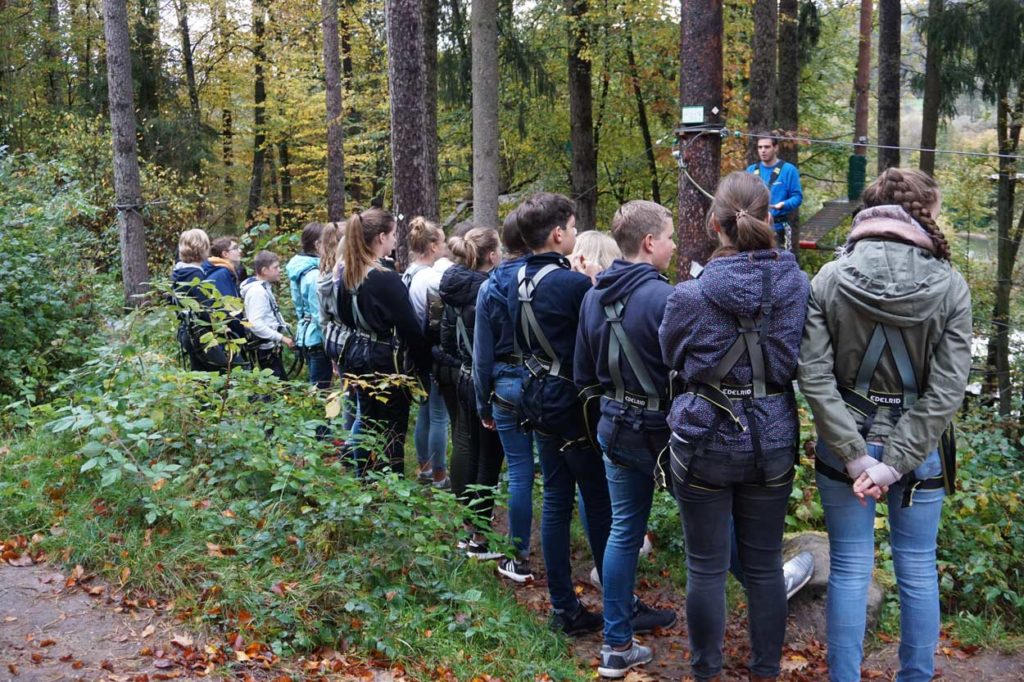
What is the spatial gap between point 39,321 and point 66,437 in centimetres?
351

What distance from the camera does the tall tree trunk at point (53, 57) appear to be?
23391mm

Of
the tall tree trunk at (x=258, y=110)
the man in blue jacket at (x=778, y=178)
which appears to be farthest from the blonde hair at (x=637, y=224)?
the tall tree trunk at (x=258, y=110)

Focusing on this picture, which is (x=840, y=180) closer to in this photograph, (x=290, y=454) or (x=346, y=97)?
(x=346, y=97)

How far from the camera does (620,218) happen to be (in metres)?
4.11

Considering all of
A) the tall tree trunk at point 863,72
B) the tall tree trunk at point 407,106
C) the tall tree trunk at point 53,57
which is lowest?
the tall tree trunk at point 407,106

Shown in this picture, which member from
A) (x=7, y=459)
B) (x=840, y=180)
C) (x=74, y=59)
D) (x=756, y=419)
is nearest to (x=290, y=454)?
(x=7, y=459)

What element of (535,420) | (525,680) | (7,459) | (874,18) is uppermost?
(874,18)

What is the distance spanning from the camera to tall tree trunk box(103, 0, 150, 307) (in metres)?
11.8

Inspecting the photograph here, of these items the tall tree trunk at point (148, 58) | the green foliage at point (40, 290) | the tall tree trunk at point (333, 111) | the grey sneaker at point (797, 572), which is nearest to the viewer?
the grey sneaker at point (797, 572)

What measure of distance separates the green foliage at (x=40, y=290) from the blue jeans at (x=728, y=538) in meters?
6.32

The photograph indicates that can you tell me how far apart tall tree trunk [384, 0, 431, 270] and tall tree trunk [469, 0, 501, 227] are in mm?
3405

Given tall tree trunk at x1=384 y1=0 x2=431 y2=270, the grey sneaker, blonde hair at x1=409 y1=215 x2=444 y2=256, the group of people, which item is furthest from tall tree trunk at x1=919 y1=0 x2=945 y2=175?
the group of people

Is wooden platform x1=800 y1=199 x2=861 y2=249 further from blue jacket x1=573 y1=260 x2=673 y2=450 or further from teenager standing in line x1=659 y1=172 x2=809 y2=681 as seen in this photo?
teenager standing in line x1=659 y1=172 x2=809 y2=681

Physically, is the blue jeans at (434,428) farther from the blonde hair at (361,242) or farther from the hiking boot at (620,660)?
the hiking boot at (620,660)
